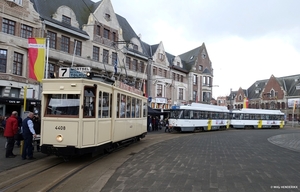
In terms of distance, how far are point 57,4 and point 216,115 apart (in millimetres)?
22545

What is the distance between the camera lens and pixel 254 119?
1590 inches

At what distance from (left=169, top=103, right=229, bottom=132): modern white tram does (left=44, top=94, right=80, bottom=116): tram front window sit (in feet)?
61.4

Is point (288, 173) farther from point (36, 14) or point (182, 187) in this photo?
point (36, 14)

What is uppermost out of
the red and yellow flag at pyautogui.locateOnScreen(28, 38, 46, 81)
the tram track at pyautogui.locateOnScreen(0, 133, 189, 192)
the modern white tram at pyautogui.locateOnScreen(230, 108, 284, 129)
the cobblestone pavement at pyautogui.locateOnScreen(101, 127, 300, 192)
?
the red and yellow flag at pyautogui.locateOnScreen(28, 38, 46, 81)

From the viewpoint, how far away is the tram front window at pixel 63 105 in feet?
27.8

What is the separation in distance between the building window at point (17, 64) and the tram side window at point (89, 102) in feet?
57.4

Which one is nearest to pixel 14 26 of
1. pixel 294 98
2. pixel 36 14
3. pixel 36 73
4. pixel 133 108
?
pixel 36 14

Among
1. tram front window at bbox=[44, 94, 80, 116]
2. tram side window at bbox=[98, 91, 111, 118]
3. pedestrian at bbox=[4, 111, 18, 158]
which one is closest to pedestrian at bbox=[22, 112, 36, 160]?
pedestrian at bbox=[4, 111, 18, 158]

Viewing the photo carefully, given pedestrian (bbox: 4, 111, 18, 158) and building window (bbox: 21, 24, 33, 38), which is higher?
building window (bbox: 21, 24, 33, 38)

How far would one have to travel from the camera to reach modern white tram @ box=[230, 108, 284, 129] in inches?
1534

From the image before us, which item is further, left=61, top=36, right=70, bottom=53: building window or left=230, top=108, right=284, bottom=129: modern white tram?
left=230, top=108, right=284, bottom=129: modern white tram

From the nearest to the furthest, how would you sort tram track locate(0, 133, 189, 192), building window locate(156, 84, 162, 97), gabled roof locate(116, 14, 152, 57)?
tram track locate(0, 133, 189, 192) < gabled roof locate(116, 14, 152, 57) < building window locate(156, 84, 162, 97)

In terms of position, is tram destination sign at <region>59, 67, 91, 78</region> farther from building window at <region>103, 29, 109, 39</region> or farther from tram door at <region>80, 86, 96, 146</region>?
building window at <region>103, 29, 109, 39</region>

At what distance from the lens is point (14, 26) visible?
2309 cm
